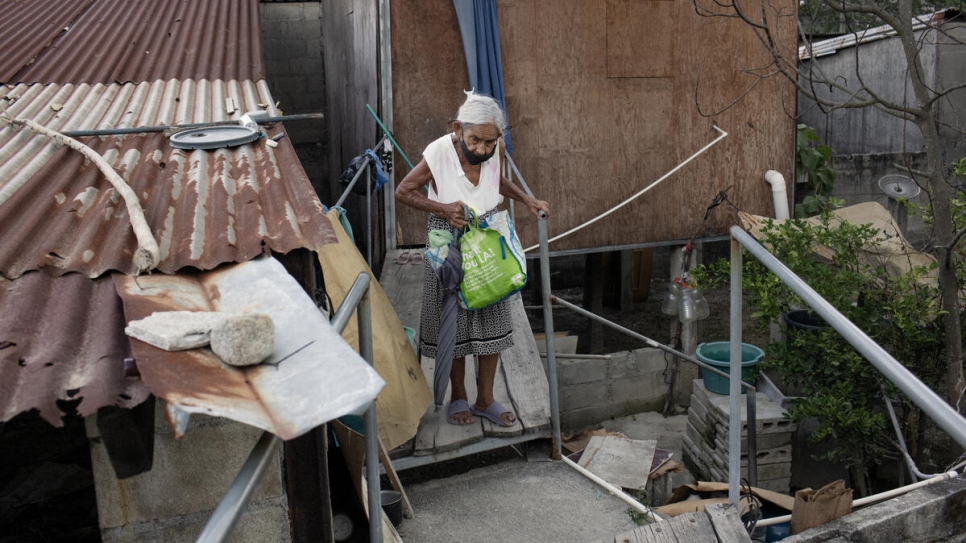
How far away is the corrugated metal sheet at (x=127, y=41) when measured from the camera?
455 centimetres

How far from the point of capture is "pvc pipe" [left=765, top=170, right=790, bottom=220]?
6.89m

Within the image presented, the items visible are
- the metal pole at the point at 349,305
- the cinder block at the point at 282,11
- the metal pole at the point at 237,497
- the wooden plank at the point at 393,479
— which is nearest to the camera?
the metal pole at the point at 237,497

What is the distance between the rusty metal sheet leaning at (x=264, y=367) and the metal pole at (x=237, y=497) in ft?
0.17

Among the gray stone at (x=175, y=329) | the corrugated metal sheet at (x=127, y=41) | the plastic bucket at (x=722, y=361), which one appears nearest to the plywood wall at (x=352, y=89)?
the corrugated metal sheet at (x=127, y=41)

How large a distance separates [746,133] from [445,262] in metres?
4.50

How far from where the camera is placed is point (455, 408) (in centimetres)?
383

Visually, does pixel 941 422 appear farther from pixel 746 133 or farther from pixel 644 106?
pixel 746 133

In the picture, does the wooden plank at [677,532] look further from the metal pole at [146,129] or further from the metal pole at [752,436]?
the metal pole at [146,129]

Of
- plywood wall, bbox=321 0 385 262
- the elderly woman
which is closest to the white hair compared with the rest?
the elderly woman

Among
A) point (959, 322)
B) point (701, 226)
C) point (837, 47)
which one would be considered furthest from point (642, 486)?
point (837, 47)

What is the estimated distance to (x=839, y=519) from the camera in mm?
3143

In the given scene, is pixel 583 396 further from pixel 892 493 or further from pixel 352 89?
pixel 352 89

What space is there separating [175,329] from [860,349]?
5.39ft

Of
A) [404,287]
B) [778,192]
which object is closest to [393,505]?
[404,287]
